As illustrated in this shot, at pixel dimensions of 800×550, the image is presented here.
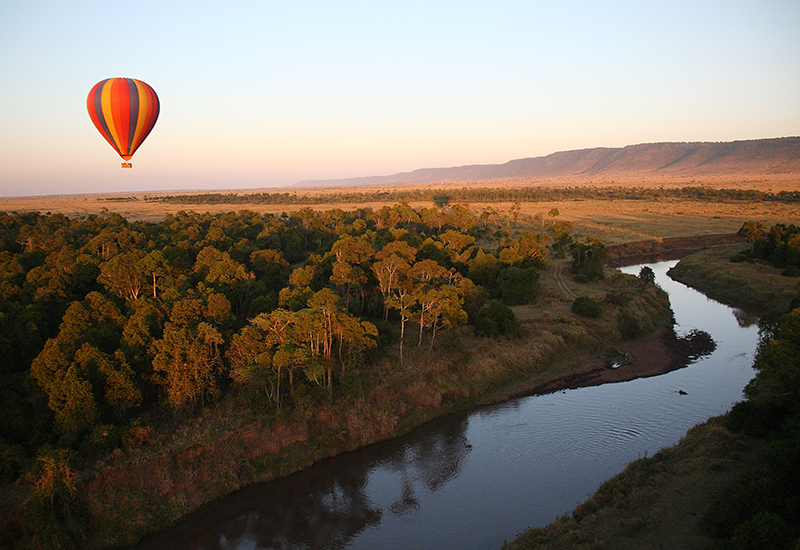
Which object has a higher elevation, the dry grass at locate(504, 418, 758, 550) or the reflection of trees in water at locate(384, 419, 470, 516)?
the dry grass at locate(504, 418, 758, 550)

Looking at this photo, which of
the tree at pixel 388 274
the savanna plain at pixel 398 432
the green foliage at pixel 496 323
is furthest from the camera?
the tree at pixel 388 274

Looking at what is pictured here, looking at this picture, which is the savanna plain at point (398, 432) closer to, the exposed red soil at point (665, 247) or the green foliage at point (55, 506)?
the green foliage at point (55, 506)

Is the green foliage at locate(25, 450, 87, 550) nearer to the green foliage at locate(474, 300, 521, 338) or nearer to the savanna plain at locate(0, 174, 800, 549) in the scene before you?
the savanna plain at locate(0, 174, 800, 549)

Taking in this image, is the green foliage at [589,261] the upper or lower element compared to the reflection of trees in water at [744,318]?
upper

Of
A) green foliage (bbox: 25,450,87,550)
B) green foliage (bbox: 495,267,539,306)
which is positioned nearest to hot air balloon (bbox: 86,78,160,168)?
green foliage (bbox: 25,450,87,550)

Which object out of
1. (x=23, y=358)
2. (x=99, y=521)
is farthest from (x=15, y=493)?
(x=23, y=358)

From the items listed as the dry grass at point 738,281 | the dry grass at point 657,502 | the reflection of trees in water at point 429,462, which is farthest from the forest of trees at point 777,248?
the reflection of trees in water at point 429,462

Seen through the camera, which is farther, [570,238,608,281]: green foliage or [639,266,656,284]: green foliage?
[570,238,608,281]: green foliage
